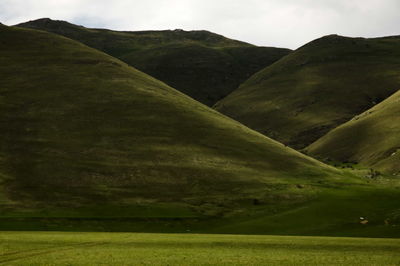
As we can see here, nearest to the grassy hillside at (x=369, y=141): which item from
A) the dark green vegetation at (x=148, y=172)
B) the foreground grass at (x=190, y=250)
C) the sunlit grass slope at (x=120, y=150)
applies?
the dark green vegetation at (x=148, y=172)

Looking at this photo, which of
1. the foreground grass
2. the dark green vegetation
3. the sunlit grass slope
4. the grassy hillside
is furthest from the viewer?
the grassy hillside

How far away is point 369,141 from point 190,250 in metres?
130

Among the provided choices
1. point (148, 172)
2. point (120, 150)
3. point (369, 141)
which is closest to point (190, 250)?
point (148, 172)

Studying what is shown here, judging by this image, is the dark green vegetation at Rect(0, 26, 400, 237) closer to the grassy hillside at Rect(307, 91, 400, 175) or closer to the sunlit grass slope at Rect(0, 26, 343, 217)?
the sunlit grass slope at Rect(0, 26, 343, 217)

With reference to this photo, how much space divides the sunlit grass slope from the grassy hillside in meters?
35.4

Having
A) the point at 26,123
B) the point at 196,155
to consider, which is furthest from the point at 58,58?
the point at 196,155

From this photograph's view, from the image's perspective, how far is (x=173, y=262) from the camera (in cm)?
4422

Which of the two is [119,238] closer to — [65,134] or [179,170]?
[179,170]

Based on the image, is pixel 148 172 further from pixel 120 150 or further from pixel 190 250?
pixel 190 250

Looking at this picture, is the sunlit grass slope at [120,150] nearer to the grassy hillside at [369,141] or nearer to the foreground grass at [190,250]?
the foreground grass at [190,250]

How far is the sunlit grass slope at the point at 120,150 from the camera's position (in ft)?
324

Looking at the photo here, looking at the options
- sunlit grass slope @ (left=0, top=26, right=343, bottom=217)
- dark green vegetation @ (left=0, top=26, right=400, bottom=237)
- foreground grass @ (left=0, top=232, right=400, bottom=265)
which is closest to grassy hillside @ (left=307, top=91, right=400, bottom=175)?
dark green vegetation @ (left=0, top=26, right=400, bottom=237)

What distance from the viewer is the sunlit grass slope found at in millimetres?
98625

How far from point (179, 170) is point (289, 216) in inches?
1188
